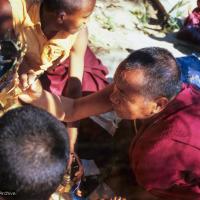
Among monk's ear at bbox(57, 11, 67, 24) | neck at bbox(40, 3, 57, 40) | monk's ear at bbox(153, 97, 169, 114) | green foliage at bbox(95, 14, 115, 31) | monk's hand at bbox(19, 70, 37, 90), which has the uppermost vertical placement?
monk's ear at bbox(57, 11, 67, 24)

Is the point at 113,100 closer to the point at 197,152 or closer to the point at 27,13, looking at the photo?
the point at 197,152

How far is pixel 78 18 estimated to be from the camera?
2.41 m

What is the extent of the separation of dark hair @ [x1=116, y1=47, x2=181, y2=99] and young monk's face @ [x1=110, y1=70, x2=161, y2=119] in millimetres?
27

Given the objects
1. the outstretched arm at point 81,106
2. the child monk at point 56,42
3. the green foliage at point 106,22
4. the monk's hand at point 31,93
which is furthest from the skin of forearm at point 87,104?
the green foliage at point 106,22

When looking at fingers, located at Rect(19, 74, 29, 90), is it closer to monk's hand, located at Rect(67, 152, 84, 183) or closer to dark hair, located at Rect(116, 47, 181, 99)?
dark hair, located at Rect(116, 47, 181, 99)

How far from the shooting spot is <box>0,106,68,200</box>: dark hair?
1508 mm

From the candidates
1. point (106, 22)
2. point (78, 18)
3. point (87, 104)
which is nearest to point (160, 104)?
point (87, 104)

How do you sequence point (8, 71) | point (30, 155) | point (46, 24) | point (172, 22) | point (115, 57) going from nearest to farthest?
point (30, 155) → point (8, 71) → point (46, 24) → point (115, 57) → point (172, 22)

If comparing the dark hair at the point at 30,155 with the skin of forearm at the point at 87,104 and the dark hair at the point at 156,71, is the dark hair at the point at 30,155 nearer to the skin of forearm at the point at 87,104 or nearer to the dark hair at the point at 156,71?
the dark hair at the point at 156,71

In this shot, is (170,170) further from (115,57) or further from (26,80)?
(115,57)

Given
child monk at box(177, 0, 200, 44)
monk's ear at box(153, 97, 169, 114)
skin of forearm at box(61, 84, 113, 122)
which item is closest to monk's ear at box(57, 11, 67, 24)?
skin of forearm at box(61, 84, 113, 122)

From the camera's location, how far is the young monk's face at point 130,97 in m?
2.27

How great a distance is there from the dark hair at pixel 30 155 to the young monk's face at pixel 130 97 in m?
0.76

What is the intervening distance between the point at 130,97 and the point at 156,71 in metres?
0.20
